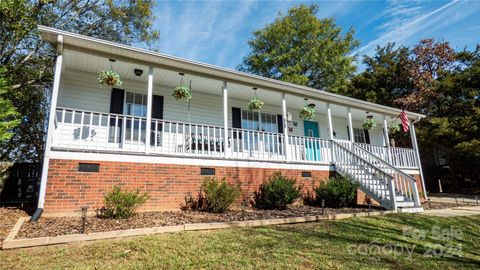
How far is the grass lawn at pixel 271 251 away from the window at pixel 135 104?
580cm

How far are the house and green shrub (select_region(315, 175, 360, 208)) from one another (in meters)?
0.70

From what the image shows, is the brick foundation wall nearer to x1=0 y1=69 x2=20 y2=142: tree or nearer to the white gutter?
the white gutter

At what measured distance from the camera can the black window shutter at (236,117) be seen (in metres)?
11.7

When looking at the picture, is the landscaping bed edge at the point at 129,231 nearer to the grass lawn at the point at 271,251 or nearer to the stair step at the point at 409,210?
the grass lawn at the point at 271,251

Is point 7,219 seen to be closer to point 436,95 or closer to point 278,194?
point 278,194

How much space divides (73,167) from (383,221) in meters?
7.33

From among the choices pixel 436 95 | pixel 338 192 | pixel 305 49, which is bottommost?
pixel 338 192

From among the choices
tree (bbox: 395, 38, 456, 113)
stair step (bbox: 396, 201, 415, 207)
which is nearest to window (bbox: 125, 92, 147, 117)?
stair step (bbox: 396, 201, 415, 207)

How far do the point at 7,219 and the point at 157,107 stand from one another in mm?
5323

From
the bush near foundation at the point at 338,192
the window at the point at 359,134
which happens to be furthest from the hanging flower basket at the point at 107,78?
the window at the point at 359,134

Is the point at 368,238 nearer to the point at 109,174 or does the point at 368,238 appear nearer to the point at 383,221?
the point at 383,221

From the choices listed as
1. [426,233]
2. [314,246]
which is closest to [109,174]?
[314,246]

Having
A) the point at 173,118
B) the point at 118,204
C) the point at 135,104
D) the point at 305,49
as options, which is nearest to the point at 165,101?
A: the point at 173,118

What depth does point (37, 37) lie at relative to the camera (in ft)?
41.4
